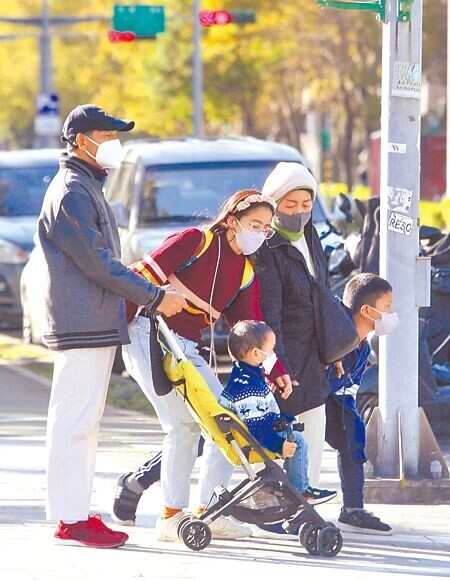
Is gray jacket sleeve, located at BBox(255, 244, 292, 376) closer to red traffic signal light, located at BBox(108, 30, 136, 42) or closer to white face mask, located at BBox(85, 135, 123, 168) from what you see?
white face mask, located at BBox(85, 135, 123, 168)

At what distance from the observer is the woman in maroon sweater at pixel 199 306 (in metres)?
7.07

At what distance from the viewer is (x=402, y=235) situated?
27.1 feet

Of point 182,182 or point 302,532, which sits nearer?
point 302,532

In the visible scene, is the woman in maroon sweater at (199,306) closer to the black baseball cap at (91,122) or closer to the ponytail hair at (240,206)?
the ponytail hair at (240,206)

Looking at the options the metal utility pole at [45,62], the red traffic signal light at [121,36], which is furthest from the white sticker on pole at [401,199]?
the metal utility pole at [45,62]

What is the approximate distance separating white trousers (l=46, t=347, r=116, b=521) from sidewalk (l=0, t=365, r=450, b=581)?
217 millimetres

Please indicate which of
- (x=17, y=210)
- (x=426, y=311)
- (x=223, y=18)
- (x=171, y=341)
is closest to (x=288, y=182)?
(x=171, y=341)

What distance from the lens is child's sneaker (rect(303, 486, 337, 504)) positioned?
23.2ft

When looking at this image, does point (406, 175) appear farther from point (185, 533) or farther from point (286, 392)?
point (185, 533)

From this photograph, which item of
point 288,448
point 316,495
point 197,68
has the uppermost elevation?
point 197,68

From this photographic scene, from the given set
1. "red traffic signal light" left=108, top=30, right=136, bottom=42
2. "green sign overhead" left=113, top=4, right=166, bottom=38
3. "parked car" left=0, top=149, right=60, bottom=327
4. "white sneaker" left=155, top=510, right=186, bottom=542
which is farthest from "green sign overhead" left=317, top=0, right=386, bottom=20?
"green sign overhead" left=113, top=4, right=166, bottom=38

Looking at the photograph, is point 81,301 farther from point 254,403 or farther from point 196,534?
point 196,534

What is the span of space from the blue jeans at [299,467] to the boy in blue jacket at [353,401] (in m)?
0.53

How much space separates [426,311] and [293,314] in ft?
11.7
